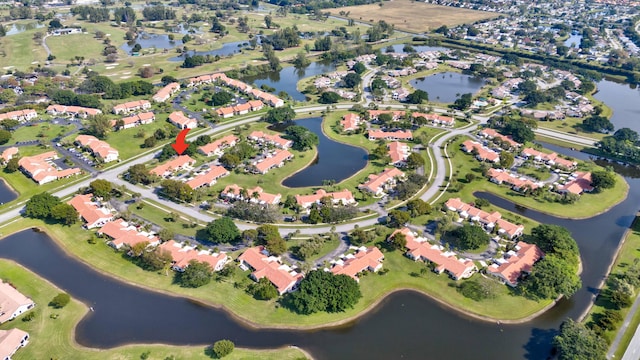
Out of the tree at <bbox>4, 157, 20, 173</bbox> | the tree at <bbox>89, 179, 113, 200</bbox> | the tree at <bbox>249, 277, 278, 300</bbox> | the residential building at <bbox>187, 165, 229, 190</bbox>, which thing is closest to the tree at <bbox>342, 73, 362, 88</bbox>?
the residential building at <bbox>187, 165, 229, 190</bbox>

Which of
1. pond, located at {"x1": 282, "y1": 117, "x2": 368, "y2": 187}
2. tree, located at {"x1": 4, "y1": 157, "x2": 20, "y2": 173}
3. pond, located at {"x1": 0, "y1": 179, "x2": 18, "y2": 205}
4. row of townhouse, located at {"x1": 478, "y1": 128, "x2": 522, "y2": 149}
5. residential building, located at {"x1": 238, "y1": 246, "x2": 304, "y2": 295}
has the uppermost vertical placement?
row of townhouse, located at {"x1": 478, "y1": 128, "x2": 522, "y2": 149}


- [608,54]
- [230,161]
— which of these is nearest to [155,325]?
[230,161]

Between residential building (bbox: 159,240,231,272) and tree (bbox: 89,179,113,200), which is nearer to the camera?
residential building (bbox: 159,240,231,272)

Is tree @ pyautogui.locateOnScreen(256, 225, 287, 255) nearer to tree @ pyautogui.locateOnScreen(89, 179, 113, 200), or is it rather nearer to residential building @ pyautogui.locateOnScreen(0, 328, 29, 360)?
tree @ pyautogui.locateOnScreen(89, 179, 113, 200)

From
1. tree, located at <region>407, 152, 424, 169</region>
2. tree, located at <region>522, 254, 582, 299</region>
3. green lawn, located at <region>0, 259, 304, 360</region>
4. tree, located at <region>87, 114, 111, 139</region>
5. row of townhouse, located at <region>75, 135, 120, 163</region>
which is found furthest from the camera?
tree, located at <region>87, 114, 111, 139</region>

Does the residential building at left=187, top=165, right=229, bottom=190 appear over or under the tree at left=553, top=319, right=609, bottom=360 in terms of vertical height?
under

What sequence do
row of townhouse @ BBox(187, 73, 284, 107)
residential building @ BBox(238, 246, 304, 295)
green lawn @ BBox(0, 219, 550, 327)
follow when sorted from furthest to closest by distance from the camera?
row of townhouse @ BBox(187, 73, 284, 107)
residential building @ BBox(238, 246, 304, 295)
green lawn @ BBox(0, 219, 550, 327)

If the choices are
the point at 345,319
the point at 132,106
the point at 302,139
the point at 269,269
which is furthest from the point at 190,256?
the point at 132,106
